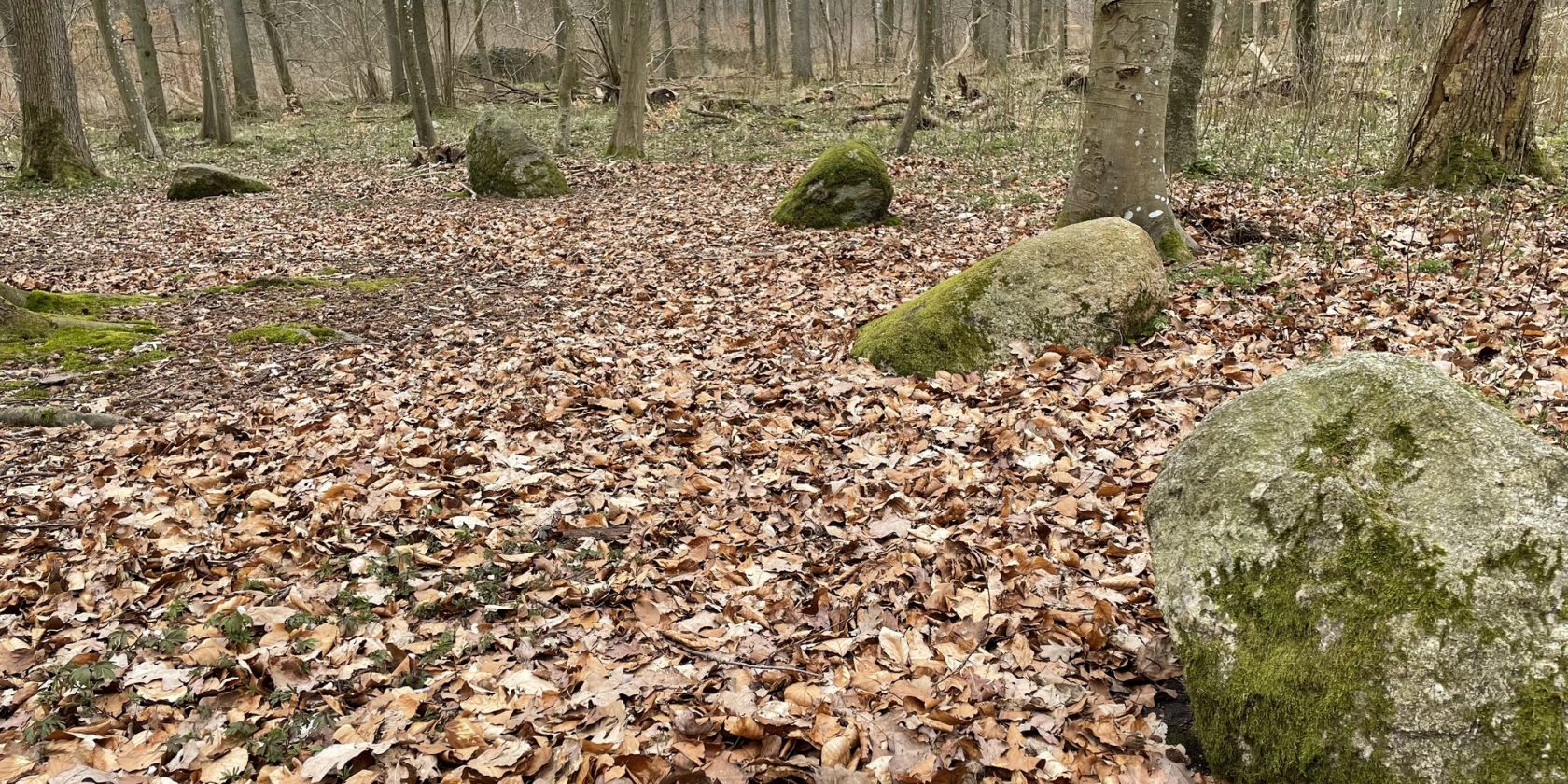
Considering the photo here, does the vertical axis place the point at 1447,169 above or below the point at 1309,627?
above

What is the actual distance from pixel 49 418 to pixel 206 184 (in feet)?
38.0

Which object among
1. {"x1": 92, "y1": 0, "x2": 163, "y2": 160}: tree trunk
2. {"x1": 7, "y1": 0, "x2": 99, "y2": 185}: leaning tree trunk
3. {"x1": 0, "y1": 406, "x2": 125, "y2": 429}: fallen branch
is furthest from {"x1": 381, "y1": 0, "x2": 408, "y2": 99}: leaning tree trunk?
{"x1": 0, "y1": 406, "x2": 125, "y2": 429}: fallen branch

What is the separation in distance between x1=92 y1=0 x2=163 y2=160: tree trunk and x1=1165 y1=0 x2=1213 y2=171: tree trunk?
20.2 m

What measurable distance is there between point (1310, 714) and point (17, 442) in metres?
→ 7.27

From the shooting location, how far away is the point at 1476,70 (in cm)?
861

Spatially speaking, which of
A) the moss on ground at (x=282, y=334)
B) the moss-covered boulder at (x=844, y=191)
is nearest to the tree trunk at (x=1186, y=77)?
the moss-covered boulder at (x=844, y=191)

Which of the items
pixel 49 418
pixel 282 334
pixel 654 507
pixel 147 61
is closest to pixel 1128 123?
pixel 654 507

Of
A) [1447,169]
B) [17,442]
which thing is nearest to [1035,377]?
[1447,169]

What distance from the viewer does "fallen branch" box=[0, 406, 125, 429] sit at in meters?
6.11

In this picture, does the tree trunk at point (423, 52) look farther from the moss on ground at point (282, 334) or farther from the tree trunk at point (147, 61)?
the moss on ground at point (282, 334)

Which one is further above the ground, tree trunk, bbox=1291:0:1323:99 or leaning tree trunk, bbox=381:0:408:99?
leaning tree trunk, bbox=381:0:408:99

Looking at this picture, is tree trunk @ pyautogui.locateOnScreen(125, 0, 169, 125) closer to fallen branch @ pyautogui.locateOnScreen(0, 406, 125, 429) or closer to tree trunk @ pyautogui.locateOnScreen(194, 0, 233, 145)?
tree trunk @ pyautogui.locateOnScreen(194, 0, 233, 145)

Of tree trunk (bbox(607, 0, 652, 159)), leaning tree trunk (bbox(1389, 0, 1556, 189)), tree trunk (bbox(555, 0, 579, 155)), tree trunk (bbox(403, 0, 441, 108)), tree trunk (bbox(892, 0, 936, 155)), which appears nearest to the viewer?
leaning tree trunk (bbox(1389, 0, 1556, 189))

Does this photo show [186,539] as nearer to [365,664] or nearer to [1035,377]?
[365,664]
